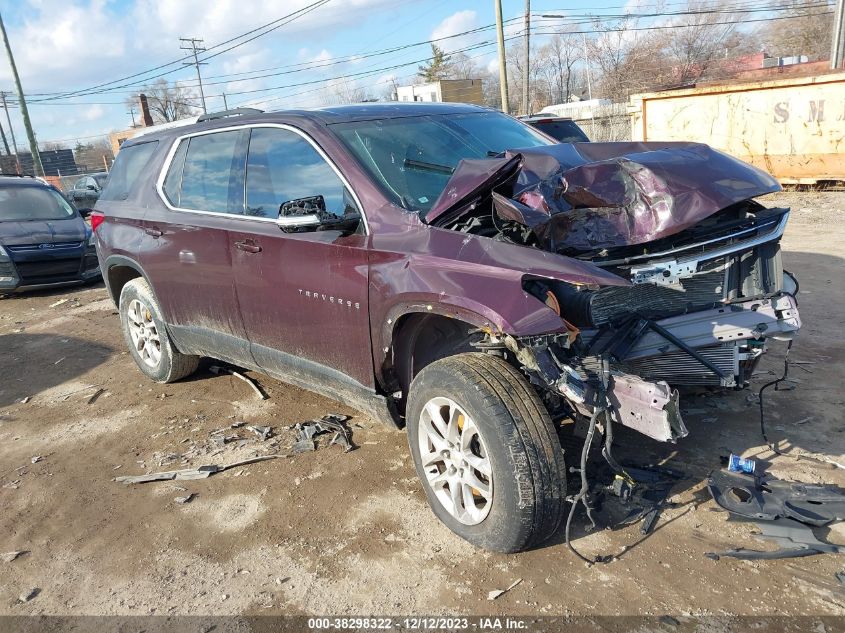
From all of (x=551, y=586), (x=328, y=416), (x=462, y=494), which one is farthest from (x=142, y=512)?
(x=551, y=586)

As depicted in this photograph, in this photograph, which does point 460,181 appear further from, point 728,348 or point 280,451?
point 280,451

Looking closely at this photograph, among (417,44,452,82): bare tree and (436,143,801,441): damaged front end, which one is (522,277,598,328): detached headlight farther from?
(417,44,452,82): bare tree

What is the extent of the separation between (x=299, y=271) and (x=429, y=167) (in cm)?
93

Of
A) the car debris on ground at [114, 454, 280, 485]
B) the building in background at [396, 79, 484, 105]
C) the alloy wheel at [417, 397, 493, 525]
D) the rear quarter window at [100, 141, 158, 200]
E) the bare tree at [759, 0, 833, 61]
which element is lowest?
the car debris on ground at [114, 454, 280, 485]

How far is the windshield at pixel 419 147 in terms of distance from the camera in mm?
3311

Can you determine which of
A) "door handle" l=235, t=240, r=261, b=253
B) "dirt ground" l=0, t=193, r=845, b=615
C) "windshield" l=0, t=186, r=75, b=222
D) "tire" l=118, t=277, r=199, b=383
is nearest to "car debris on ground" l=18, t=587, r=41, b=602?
"dirt ground" l=0, t=193, r=845, b=615

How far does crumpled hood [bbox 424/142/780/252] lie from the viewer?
9.21ft

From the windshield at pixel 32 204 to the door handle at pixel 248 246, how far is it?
7.97m

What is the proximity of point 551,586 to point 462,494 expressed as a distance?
560mm

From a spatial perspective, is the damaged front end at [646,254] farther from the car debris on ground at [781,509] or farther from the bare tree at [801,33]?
the bare tree at [801,33]

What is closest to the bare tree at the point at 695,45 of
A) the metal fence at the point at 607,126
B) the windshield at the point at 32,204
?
the metal fence at the point at 607,126

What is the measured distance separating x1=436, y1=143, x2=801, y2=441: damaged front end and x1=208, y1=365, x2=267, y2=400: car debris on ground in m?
2.60

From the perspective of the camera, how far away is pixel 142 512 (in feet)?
11.5

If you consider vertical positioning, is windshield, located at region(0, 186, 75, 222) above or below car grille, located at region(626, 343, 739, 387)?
above
